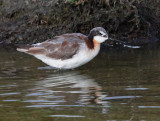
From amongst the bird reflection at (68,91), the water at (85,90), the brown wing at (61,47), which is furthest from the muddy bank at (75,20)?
the bird reflection at (68,91)

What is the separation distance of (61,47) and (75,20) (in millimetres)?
4099

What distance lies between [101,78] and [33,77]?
1.59 meters

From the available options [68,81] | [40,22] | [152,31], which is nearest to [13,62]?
[68,81]

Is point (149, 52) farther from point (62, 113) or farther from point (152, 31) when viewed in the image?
point (62, 113)

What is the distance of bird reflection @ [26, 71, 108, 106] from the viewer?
7.37 m

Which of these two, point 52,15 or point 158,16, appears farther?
point 158,16

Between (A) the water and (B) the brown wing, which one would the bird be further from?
(A) the water

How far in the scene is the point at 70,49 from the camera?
34.0 feet

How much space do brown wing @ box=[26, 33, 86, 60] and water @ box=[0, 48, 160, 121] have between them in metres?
0.43

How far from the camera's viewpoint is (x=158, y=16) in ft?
52.3

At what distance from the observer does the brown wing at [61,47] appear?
33.9 ft

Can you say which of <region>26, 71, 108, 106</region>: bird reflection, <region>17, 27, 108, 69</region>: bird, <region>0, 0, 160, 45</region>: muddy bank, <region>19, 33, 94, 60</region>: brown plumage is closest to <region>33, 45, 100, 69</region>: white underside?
<region>17, 27, 108, 69</region>: bird

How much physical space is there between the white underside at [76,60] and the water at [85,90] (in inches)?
7.6

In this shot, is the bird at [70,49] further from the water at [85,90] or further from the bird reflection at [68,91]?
the bird reflection at [68,91]
